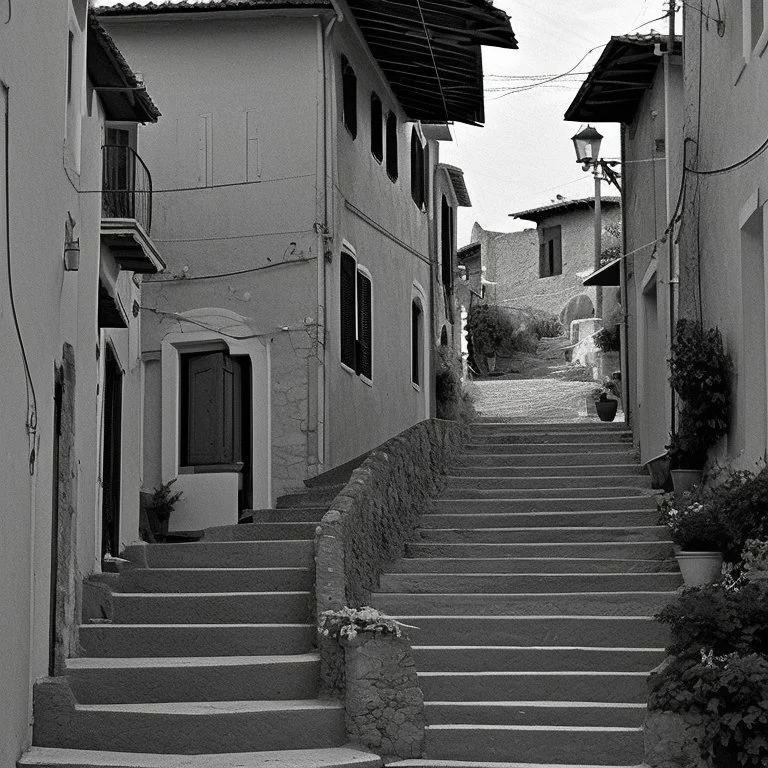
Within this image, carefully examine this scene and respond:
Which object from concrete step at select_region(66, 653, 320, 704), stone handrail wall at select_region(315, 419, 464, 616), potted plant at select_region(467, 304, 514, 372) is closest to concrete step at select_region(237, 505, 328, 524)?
stone handrail wall at select_region(315, 419, 464, 616)

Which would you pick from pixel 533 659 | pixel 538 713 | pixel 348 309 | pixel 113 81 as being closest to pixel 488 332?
pixel 348 309

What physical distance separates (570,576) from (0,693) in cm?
546

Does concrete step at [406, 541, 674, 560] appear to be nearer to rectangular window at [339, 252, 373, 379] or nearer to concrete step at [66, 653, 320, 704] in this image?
concrete step at [66, 653, 320, 704]

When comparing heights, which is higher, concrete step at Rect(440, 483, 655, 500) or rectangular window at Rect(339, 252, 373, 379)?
rectangular window at Rect(339, 252, 373, 379)

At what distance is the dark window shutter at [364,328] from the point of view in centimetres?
2005

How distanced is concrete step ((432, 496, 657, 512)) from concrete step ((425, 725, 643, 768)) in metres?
4.86

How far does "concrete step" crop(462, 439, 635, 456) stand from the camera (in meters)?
17.1

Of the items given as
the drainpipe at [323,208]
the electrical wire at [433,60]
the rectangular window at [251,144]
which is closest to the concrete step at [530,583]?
the drainpipe at [323,208]

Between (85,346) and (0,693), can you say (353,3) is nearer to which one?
(85,346)

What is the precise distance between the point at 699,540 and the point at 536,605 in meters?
1.43

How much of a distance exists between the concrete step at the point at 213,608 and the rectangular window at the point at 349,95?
886 cm

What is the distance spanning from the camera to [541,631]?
37.2 feet

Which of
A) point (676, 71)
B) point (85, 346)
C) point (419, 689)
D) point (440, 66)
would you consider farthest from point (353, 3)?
point (419, 689)

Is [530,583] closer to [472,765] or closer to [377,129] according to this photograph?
[472,765]
